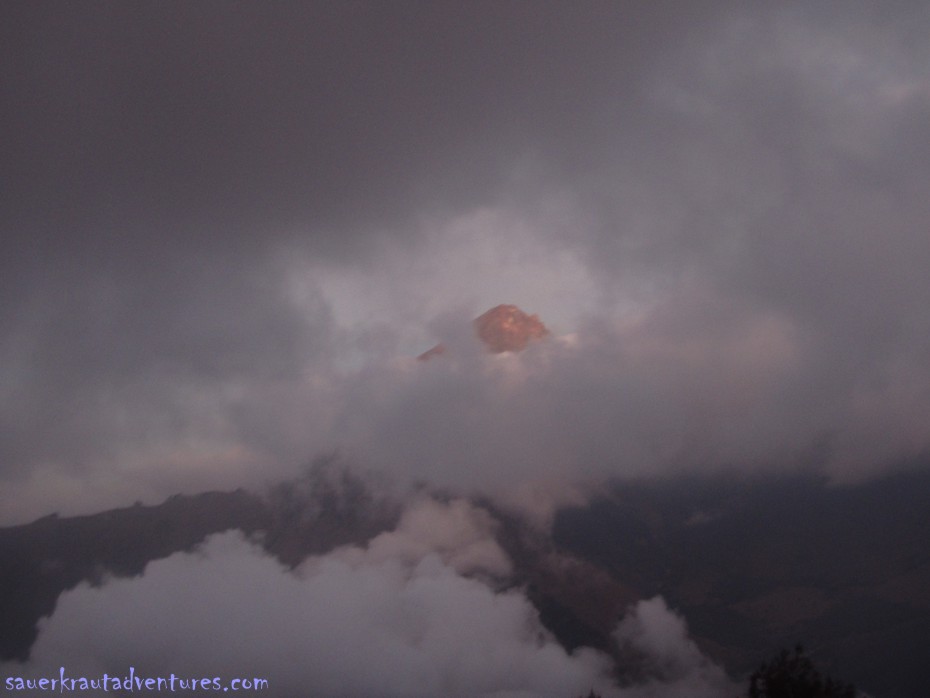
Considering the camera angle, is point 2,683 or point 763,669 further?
point 2,683

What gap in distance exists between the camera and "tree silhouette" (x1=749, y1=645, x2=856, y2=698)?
48.5 m

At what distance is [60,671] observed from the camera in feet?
586

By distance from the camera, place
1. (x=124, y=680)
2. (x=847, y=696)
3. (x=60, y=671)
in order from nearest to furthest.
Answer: (x=847, y=696), (x=60, y=671), (x=124, y=680)

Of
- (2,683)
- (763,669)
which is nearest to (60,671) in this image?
(2,683)

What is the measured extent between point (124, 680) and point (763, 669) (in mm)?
201029

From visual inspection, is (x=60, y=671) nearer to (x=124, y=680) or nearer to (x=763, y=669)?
(x=124, y=680)

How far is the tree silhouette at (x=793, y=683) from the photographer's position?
159 ft

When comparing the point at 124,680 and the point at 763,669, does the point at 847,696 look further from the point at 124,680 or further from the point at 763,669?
the point at 124,680

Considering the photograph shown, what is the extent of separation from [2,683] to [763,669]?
672ft

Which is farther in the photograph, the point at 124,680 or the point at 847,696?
the point at 124,680

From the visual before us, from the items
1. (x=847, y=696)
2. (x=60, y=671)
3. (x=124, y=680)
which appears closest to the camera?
(x=847, y=696)

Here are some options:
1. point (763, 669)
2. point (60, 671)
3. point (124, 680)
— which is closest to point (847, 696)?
point (763, 669)

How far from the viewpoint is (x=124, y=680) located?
198 m

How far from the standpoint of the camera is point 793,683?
49.5 meters
